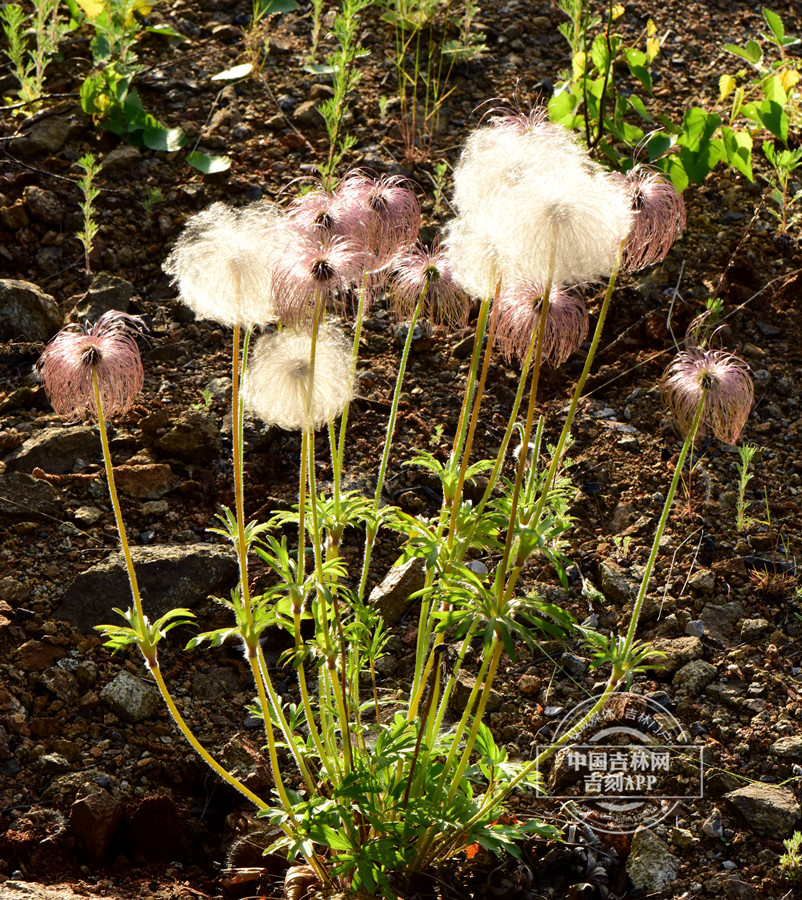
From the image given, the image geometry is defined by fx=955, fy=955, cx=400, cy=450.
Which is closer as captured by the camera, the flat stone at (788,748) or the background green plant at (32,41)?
the flat stone at (788,748)

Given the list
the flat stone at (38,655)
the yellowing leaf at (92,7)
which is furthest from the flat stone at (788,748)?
the yellowing leaf at (92,7)

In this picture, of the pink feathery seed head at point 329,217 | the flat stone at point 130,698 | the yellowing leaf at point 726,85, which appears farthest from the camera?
the yellowing leaf at point 726,85

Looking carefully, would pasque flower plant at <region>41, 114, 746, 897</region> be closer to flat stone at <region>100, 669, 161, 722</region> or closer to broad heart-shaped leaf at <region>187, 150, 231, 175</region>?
flat stone at <region>100, 669, 161, 722</region>

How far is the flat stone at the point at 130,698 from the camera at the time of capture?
13.8 ft

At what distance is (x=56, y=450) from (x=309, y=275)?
2926mm

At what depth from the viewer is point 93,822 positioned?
12.2ft

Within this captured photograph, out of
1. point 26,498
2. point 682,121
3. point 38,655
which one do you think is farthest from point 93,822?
point 682,121

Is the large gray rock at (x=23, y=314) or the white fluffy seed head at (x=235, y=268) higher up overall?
the large gray rock at (x=23, y=314)

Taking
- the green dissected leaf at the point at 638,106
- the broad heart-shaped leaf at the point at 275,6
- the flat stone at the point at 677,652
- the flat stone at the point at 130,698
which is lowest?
the flat stone at the point at 130,698

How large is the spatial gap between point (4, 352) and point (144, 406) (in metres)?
0.99

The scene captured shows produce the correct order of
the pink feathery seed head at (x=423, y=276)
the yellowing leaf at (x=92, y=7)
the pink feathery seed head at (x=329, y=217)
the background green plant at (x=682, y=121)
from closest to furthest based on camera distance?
the pink feathery seed head at (x=329, y=217), the pink feathery seed head at (x=423, y=276), the background green plant at (x=682, y=121), the yellowing leaf at (x=92, y=7)

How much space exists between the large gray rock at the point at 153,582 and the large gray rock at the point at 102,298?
187cm

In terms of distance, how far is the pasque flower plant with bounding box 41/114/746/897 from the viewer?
2770 mm

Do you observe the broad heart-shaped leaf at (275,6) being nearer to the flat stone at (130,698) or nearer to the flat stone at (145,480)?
the flat stone at (145,480)
